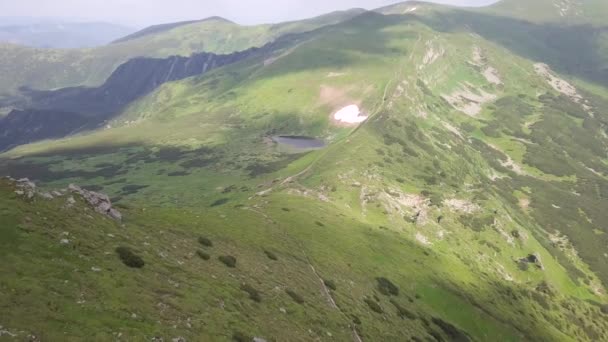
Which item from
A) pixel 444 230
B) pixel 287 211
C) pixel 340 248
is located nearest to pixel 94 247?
pixel 340 248

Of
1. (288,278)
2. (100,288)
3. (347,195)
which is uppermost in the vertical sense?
(100,288)

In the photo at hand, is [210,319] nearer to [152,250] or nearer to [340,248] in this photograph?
[152,250]

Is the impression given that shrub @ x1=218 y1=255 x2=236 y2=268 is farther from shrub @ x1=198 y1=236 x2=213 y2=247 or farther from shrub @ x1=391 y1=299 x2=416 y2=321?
shrub @ x1=391 y1=299 x2=416 y2=321

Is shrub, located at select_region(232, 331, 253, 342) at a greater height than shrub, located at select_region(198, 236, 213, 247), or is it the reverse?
shrub, located at select_region(232, 331, 253, 342)

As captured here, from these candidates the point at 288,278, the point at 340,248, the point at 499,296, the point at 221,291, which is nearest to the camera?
the point at 221,291

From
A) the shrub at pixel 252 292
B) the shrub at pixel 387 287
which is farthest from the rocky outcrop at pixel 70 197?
the shrub at pixel 387 287

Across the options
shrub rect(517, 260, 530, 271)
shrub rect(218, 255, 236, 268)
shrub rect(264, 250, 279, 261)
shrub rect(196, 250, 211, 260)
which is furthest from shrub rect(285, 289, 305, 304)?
shrub rect(517, 260, 530, 271)
